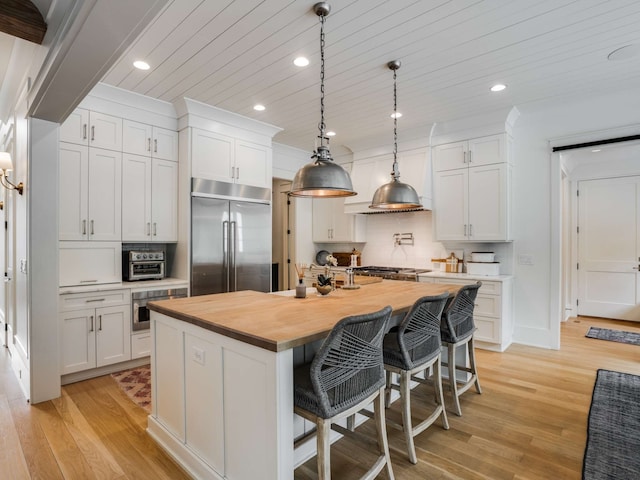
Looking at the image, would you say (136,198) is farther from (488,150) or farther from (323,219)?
(488,150)

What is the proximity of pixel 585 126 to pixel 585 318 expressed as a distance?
11.8 ft

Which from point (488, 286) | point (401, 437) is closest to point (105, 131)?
point (401, 437)

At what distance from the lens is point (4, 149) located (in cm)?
413

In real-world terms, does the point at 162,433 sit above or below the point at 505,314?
below

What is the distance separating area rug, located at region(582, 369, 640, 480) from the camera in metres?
2.03

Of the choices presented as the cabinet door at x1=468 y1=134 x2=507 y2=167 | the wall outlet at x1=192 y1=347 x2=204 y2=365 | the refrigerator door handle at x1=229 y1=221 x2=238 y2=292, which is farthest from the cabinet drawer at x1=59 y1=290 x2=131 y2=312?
the cabinet door at x1=468 y1=134 x2=507 y2=167

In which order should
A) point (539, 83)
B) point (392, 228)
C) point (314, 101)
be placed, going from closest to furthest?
point (539, 83) → point (314, 101) → point (392, 228)

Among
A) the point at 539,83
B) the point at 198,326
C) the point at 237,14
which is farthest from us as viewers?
the point at 539,83

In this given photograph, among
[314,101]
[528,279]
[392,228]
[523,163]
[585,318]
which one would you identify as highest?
[314,101]

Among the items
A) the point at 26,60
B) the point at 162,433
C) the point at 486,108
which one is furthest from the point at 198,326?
the point at 486,108

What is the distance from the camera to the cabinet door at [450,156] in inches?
181

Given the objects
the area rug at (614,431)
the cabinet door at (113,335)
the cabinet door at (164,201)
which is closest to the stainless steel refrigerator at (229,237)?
the cabinet door at (164,201)

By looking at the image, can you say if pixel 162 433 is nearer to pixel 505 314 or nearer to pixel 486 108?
pixel 505 314

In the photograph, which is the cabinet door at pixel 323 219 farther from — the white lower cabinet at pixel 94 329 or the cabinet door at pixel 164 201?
the white lower cabinet at pixel 94 329
